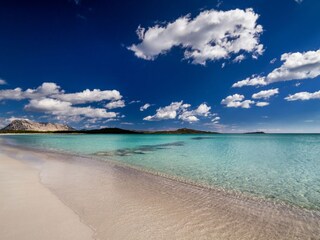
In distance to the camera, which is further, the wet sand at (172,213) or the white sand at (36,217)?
the wet sand at (172,213)

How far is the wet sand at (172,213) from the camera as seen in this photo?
528 centimetres

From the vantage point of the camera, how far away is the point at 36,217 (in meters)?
5.60

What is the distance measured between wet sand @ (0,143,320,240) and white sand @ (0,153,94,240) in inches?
3.1

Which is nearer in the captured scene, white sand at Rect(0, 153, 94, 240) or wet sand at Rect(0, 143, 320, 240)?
white sand at Rect(0, 153, 94, 240)

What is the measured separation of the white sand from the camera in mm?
4688

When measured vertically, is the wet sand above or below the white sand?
below

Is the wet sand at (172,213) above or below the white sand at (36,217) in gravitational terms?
below

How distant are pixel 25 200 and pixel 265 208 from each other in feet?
27.5

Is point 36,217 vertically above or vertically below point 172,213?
above

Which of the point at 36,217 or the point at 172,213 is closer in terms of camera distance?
the point at 36,217

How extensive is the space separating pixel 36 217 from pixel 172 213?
3.85 meters

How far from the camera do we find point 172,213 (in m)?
6.50

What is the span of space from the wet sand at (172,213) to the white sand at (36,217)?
0.26 ft

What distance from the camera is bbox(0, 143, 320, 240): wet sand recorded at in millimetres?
5281
